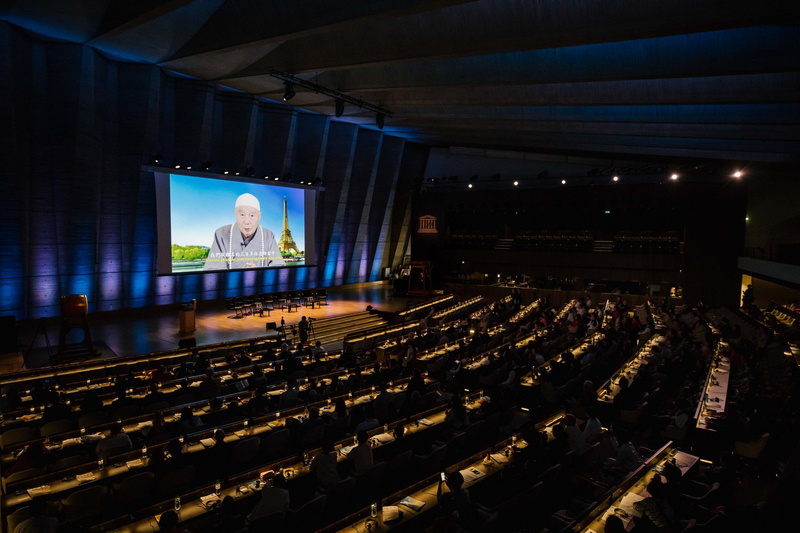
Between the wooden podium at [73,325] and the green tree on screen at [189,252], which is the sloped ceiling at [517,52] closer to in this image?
the green tree on screen at [189,252]

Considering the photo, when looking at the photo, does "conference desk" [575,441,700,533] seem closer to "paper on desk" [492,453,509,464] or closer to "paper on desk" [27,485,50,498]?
"paper on desk" [492,453,509,464]

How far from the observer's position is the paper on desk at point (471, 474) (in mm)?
5652

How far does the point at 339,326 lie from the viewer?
59.6 feet

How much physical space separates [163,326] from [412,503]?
14.2 meters

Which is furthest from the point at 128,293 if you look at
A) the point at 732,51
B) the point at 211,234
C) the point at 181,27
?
the point at 732,51

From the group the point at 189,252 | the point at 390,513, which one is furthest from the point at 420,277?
the point at 390,513

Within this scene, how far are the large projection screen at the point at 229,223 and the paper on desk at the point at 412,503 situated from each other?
15552mm

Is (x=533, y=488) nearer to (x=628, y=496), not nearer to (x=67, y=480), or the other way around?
(x=628, y=496)

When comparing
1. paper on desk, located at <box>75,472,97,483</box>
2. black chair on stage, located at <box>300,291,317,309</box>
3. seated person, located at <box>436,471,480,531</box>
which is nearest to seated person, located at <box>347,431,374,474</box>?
seated person, located at <box>436,471,480,531</box>

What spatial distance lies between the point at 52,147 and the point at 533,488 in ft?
56.8

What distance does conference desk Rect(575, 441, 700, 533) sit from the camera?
15.2ft

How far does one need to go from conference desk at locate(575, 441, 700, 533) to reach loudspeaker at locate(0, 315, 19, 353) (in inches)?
590

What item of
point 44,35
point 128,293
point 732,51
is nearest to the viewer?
point 732,51

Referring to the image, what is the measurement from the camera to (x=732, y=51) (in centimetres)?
781
